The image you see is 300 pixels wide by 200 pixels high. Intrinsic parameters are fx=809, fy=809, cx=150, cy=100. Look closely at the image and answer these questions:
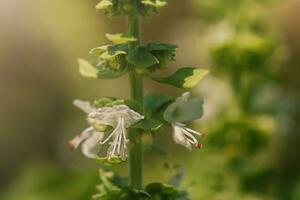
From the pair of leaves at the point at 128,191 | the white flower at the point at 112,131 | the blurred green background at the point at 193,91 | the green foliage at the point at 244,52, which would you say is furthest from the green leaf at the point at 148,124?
the green foliage at the point at 244,52

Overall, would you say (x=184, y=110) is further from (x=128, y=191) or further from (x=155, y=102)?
(x=128, y=191)

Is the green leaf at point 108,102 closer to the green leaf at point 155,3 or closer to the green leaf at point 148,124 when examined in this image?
the green leaf at point 148,124

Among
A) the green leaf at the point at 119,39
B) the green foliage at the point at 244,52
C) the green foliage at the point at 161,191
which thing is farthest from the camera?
the green foliage at the point at 244,52

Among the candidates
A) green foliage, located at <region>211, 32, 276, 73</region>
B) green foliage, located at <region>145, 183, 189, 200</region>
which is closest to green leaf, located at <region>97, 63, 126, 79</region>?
green foliage, located at <region>145, 183, 189, 200</region>

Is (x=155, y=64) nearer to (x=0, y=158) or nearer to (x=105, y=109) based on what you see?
(x=105, y=109)

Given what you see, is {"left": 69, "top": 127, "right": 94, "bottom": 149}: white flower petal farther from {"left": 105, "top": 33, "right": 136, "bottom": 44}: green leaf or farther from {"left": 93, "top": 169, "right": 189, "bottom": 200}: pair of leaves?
{"left": 105, "top": 33, "right": 136, "bottom": 44}: green leaf

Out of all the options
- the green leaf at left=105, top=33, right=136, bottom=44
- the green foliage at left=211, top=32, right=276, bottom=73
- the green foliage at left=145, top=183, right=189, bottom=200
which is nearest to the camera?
the green leaf at left=105, top=33, right=136, bottom=44
